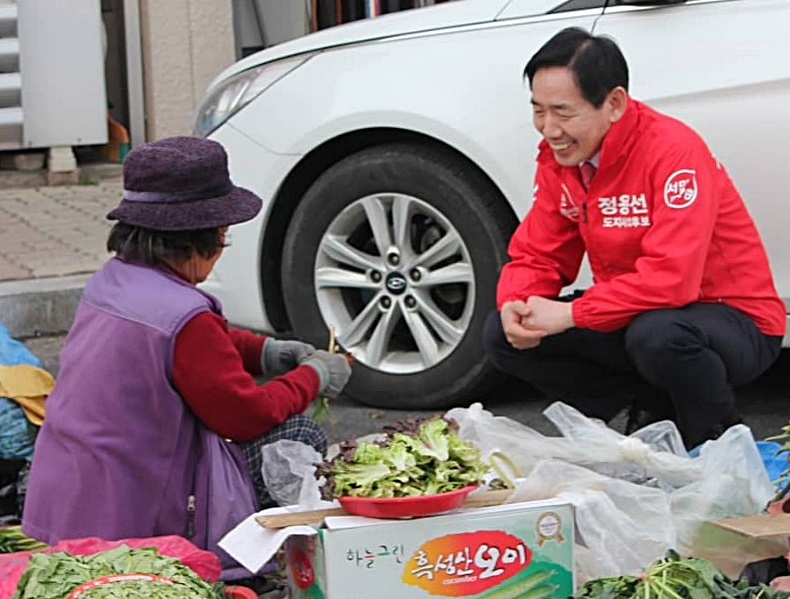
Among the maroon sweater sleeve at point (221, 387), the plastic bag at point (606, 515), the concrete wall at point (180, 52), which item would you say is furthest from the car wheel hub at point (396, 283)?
the concrete wall at point (180, 52)

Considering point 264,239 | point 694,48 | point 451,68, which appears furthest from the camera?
point 264,239

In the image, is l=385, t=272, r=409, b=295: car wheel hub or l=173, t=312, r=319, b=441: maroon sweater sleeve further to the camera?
l=385, t=272, r=409, b=295: car wheel hub

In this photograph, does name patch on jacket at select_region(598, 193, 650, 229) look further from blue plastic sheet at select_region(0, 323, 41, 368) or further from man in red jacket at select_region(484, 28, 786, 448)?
blue plastic sheet at select_region(0, 323, 41, 368)

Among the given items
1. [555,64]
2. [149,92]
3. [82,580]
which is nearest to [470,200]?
[555,64]

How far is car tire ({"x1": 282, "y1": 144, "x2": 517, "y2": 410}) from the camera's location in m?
5.07

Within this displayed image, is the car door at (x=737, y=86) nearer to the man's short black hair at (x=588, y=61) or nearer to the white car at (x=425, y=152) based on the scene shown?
the white car at (x=425, y=152)

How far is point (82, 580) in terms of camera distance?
9.03 feet

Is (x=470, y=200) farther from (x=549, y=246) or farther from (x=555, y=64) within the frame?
(x=555, y=64)

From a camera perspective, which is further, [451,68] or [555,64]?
[451,68]

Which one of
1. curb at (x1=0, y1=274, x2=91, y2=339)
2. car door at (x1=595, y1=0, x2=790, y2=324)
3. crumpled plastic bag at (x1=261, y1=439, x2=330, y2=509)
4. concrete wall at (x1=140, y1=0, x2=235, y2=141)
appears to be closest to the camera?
crumpled plastic bag at (x1=261, y1=439, x2=330, y2=509)

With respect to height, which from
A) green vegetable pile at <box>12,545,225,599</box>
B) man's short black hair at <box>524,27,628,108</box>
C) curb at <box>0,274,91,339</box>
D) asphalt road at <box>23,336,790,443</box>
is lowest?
asphalt road at <box>23,336,790,443</box>

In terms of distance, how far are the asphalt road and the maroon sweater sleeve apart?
132 centimetres

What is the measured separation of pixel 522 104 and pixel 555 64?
105 centimetres

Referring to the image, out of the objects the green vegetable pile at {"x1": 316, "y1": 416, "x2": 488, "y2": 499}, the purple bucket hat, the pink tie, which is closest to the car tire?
the pink tie
